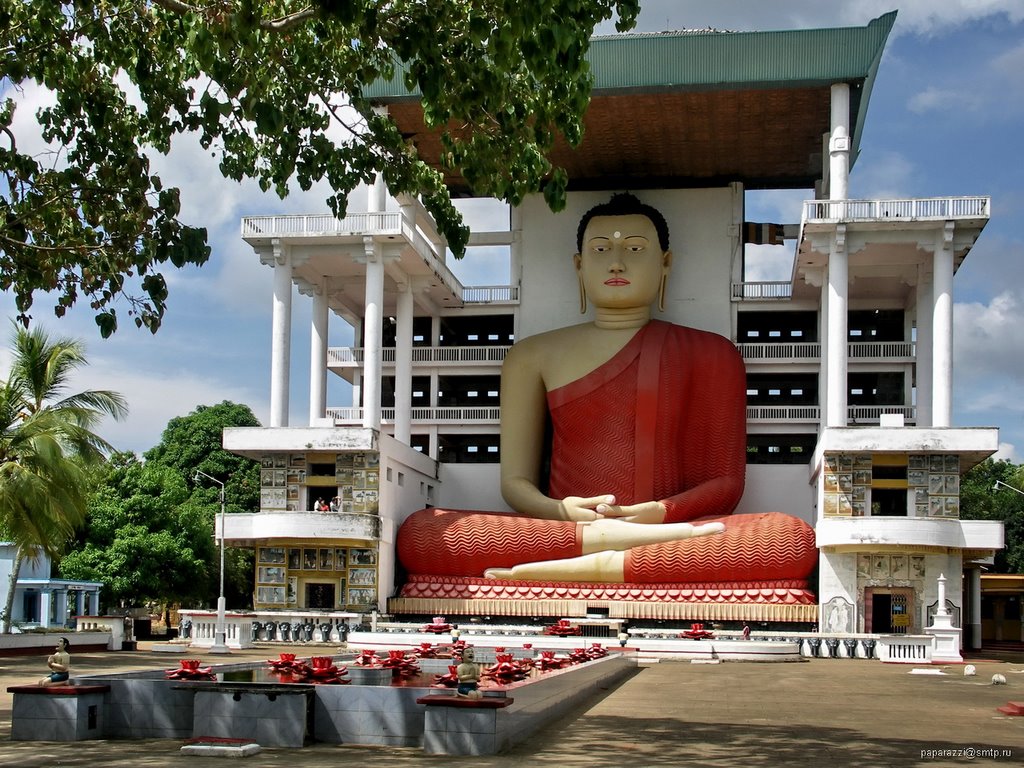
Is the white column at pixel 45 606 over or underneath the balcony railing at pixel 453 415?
underneath

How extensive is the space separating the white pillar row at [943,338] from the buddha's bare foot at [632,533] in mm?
6971

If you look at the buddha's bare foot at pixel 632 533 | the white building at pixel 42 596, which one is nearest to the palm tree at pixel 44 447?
the buddha's bare foot at pixel 632 533

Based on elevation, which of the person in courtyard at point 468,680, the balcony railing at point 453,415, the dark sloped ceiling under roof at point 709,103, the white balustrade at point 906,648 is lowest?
the white balustrade at point 906,648

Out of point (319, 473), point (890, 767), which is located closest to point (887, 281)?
point (319, 473)

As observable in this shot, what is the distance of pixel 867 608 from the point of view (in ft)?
119

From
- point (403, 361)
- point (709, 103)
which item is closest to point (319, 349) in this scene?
point (403, 361)

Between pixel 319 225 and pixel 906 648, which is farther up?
pixel 319 225

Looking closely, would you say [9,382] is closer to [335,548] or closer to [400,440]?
[335,548]

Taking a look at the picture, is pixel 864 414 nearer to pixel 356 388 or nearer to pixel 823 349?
pixel 823 349

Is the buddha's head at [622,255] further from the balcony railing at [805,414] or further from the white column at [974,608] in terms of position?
the white column at [974,608]

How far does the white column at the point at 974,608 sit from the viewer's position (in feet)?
134

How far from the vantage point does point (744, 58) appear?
38656 millimetres

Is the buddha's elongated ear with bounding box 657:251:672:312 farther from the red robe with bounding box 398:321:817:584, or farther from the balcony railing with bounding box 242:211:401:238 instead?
the balcony railing with bounding box 242:211:401:238

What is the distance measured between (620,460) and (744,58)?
41.5ft
